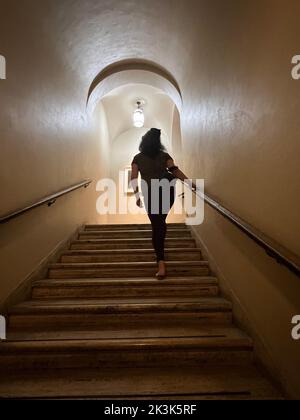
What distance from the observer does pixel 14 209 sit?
2113 mm

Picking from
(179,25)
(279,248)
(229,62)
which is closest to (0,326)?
(279,248)

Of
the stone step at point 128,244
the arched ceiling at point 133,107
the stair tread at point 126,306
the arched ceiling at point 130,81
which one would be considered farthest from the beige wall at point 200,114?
the arched ceiling at point 133,107

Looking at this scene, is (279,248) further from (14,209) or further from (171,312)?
(14,209)

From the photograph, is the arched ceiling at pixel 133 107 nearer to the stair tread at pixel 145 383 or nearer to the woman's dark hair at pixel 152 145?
the woman's dark hair at pixel 152 145

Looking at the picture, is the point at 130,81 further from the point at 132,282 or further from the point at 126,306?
the point at 126,306

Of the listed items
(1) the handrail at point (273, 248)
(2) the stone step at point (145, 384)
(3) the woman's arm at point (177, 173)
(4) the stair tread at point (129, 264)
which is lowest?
(2) the stone step at point (145, 384)

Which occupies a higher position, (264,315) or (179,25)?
(179,25)

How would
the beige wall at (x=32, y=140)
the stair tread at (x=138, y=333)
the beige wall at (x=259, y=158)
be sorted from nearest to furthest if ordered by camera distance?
the beige wall at (x=259, y=158)
the stair tread at (x=138, y=333)
the beige wall at (x=32, y=140)

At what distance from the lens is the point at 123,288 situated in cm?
245

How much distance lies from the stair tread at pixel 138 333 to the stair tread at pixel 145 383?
0.62 ft

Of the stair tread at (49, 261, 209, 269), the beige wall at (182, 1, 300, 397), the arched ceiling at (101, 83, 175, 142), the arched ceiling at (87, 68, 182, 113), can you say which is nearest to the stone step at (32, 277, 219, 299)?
the beige wall at (182, 1, 300, 397)

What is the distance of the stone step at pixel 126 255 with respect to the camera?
121 inches
